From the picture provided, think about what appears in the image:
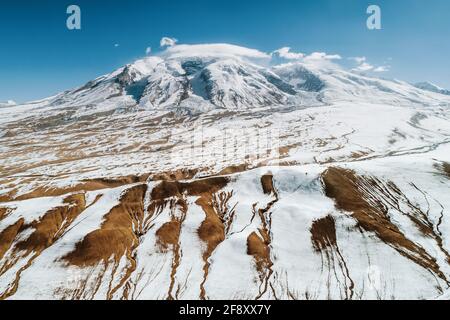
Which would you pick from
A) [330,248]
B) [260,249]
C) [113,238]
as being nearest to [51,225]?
[113,238]

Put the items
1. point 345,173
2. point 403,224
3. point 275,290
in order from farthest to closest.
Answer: point 345,173, point 403,224, point 275,290

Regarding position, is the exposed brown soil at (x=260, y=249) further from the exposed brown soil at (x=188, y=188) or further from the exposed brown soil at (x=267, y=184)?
the exposed brown soil at (x=188, y=188)

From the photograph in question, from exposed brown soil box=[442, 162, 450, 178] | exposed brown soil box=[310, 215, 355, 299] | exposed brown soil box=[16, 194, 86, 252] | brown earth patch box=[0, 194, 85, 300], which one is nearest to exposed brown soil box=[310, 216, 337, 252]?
exposed brown soil box=[310, 215, 355, 299]

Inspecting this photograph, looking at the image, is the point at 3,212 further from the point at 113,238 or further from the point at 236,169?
the point at 236,169
